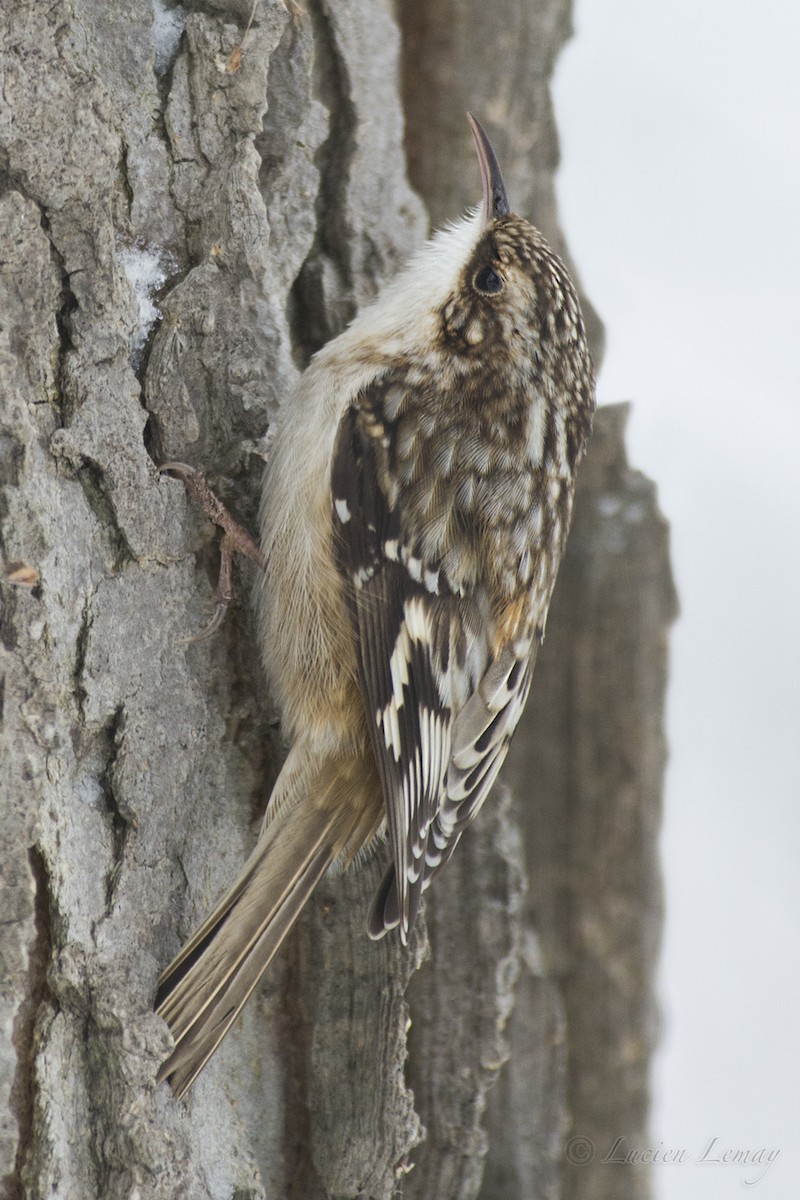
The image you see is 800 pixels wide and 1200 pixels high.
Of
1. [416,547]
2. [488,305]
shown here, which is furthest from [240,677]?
[488,305]

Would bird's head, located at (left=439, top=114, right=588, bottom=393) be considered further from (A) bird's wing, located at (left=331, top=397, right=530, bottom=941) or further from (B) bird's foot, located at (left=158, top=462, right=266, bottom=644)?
(B) bird's foot, located at (left=158, top=462, right=266, bottom=644)

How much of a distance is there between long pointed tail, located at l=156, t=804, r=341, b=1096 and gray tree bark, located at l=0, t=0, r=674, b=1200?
4cm

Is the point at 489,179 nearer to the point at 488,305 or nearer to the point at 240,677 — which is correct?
the point at 488,305

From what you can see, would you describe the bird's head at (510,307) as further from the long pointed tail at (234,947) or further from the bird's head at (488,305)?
the long pointed tail at (234,947)

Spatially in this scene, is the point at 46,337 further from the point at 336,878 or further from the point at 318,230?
the point at 336,878

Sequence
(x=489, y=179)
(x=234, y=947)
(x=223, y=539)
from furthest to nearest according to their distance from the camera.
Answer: (x=489, y=179), (x=223, y=539), (x=234, y=947)

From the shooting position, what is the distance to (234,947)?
1273mm

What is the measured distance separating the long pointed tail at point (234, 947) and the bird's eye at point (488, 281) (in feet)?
2.75

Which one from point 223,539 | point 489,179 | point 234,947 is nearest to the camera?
point 234,947

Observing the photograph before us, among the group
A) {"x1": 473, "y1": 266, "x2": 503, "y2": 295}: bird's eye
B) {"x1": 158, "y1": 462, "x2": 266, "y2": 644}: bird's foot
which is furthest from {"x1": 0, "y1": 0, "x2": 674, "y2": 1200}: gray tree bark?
{"x1": 473, "y1": 266, "x2": 503, "y2": 295}: bird's eye

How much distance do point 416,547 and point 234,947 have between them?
0.57 m

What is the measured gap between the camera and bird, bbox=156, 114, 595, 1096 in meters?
1.45

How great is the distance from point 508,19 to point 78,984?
4.70 ft

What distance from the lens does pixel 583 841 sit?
5.42ft
